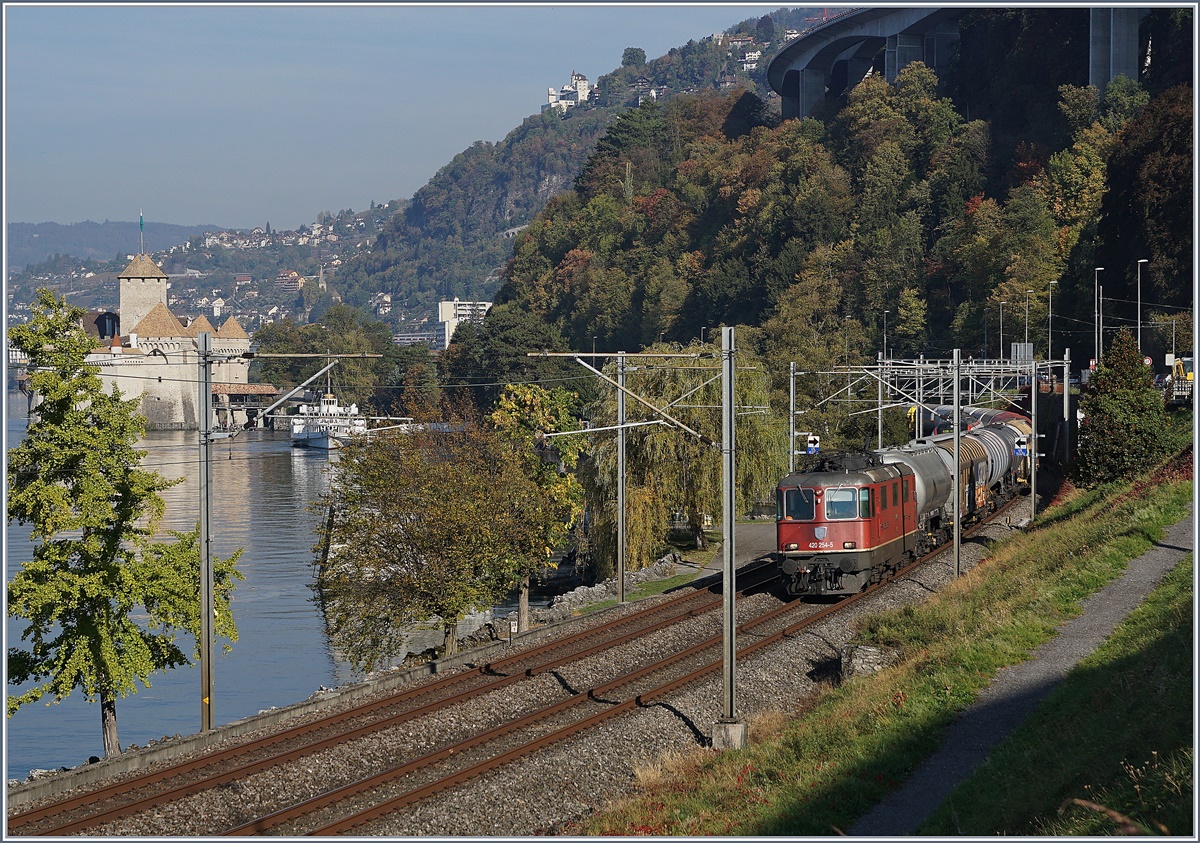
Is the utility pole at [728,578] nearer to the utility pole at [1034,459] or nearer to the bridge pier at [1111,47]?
the utility pole at [1034,459]

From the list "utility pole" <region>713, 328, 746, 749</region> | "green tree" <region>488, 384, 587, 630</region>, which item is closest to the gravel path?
"utility pole" <region>713, 328, 746, 749</region>

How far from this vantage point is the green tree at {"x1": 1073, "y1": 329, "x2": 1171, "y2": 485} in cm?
4916

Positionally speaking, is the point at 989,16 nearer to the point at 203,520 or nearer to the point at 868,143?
the point at 868,143

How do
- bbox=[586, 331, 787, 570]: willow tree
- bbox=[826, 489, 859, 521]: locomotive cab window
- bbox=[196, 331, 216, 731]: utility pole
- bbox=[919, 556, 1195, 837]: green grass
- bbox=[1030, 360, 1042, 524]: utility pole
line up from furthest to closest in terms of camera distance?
1. bbox=[586, 331, 787, 570]: willow tree
2. bbox=[1030, 360, 1042, 524]: utility pole
3. bbox=[826, 489, 859, 521]: locomotive cab window
4. bbox=[196, 331, 216, 731]: utility pole
5. bbox=[919, 556, 1195, 837]: green grass

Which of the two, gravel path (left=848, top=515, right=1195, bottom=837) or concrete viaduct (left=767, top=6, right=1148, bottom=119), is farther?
concrete viaduct (left=767, top=6, right=1148, bottom=119)

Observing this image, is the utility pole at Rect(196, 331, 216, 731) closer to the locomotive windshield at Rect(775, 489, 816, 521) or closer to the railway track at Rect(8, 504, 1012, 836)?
the railway track at Rect(8, 504, 1012, 836)

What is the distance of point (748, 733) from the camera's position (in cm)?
2520

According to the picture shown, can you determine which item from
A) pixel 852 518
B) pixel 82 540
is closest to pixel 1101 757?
pixel 852 518

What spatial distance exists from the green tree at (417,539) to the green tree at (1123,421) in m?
22.7

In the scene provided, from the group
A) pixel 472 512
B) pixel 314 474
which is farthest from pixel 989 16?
pixel 472 512

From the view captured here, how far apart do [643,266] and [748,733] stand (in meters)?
168

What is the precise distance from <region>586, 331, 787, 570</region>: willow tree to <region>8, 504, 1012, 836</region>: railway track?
16.6 meters

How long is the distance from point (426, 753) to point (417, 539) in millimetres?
14852

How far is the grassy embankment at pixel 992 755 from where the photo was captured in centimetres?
1655
